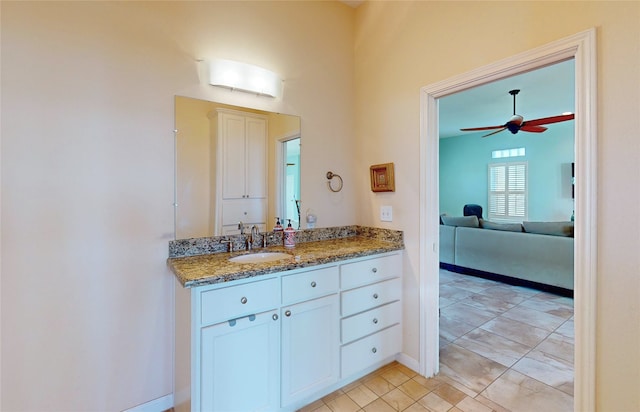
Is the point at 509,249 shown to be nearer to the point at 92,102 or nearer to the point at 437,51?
the point at 437,51

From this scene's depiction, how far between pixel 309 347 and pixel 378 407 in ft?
1.87

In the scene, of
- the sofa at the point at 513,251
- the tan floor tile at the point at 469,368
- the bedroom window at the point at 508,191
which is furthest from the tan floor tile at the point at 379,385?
the bedroom window at the point at 508,191

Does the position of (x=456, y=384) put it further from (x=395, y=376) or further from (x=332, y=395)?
(x=332, y=395)

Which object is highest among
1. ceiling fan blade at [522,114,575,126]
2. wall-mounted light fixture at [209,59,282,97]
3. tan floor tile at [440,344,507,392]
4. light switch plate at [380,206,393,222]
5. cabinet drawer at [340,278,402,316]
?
ceiling fan blade at [522,114,575,126]

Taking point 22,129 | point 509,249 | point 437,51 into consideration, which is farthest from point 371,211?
point 509,249

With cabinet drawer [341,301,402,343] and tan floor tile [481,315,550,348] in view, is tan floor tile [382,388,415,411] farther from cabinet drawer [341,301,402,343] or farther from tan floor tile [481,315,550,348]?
tan floor tile [481,315,550,348]

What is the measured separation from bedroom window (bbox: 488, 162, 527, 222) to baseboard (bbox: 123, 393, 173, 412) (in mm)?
7069

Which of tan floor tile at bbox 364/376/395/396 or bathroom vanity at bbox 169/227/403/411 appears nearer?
bathroom vanity at bbox 169/227/403/411

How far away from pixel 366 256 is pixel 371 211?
0.62m

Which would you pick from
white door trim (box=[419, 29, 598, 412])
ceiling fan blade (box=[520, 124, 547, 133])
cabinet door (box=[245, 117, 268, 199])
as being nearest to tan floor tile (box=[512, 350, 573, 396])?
white door trim (box=[419, 29, 598, 412])

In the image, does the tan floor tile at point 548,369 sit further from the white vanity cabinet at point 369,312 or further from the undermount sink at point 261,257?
the undermount sink at point 261,257

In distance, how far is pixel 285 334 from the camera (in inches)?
64.1

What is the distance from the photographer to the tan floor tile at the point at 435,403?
175 centimetres

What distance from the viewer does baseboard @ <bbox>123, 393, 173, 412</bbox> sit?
1675 mm
